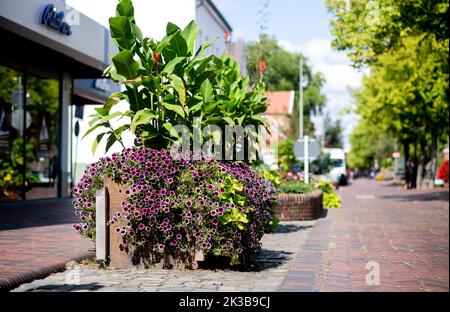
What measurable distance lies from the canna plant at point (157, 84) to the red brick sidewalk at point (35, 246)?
133cm

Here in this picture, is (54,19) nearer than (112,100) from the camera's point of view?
No

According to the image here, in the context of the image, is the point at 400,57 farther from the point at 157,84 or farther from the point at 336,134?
the point at 336,134

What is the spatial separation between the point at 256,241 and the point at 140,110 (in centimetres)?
192

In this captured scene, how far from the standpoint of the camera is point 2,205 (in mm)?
16484

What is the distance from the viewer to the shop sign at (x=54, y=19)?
614 inches

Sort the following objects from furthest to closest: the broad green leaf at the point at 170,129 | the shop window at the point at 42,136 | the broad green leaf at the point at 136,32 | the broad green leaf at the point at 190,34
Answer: the shop window at the point at 42,136
the broad green leaf at the point at 190,34
the broad green leaf at the point at 136,32
the broad green leaf at the point at 170,129

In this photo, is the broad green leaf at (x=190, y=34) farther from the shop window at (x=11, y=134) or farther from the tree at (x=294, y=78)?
the tree at (x=294, y=78)

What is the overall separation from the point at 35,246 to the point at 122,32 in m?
2.89

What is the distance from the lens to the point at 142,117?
7152mm

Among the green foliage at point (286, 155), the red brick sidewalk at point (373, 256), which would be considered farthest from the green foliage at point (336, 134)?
the red brick sidewalk at point (373, 256)

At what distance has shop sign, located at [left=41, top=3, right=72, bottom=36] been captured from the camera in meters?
15.6

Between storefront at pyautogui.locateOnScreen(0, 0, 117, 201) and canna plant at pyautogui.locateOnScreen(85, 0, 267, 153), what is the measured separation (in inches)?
289

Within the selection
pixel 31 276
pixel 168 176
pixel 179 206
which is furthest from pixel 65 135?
pixel 31 276
